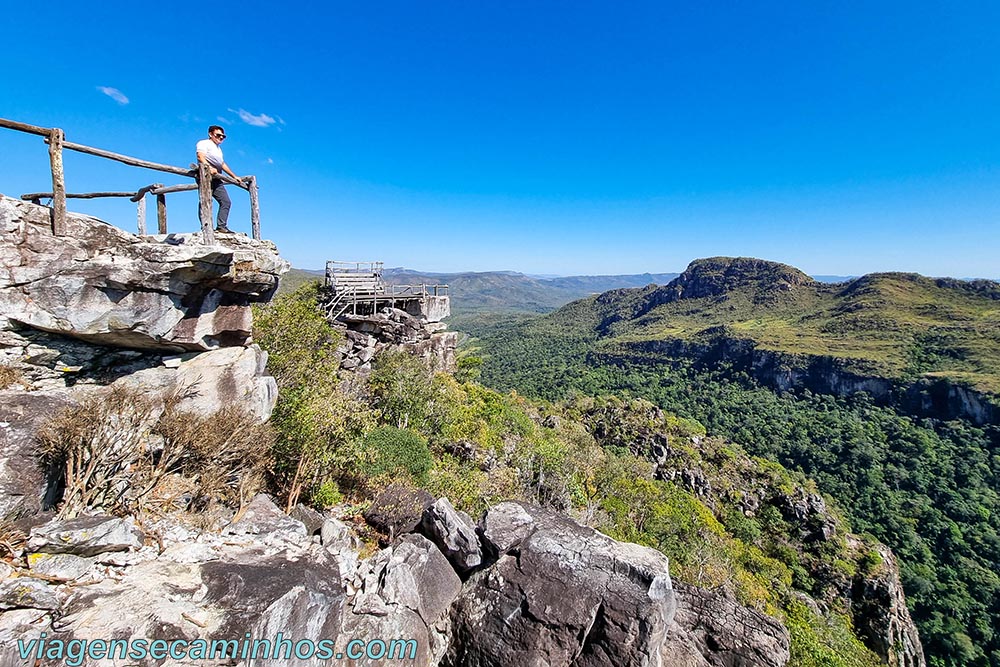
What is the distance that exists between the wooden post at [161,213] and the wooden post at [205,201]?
5.14 feet

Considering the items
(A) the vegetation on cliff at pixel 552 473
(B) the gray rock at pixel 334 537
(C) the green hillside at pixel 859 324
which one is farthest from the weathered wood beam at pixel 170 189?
(C) the green hillside at pixel 859 324

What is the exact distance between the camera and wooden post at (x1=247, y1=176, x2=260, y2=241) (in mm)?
11289

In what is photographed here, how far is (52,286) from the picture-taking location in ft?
27.5

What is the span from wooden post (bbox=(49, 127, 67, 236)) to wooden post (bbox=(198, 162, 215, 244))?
2272 mm

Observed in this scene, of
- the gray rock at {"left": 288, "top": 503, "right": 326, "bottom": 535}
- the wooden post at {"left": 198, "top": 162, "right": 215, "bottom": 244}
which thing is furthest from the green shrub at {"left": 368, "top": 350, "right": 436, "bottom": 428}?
the wooden post at {"left": 198, "top": 162, "right": 215, "bottom": 244}

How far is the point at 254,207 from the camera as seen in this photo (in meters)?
11.6

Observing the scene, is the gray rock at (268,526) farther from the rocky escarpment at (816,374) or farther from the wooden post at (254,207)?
the rocky escarpment at (816,374)

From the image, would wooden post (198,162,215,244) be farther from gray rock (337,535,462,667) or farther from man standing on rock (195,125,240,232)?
gray rock (337,535,462,667)

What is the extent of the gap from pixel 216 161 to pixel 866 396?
132m

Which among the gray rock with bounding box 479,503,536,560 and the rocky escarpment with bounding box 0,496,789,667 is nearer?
the rocky escarpment with bounding box 0,496,789,667

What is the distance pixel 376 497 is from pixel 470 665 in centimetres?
675

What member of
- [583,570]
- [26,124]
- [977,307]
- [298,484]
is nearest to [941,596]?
[583,570]

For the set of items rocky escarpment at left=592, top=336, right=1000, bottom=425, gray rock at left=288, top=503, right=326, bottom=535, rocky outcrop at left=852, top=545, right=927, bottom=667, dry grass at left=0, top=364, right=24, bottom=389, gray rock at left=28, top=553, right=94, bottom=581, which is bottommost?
rocky outcrop at left=852, top=545, right=927, bottom=667

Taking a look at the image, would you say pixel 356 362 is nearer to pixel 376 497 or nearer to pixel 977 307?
pixel 376 497
